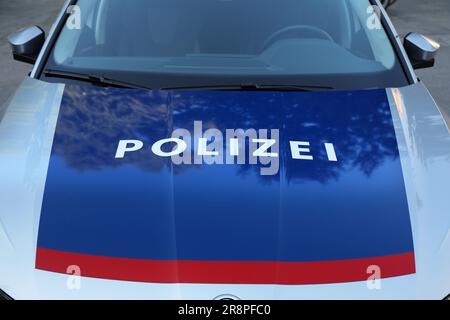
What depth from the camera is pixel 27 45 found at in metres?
3.92

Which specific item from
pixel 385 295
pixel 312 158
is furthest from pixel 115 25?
pixel 385 295

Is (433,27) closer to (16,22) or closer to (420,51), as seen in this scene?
(16,22)

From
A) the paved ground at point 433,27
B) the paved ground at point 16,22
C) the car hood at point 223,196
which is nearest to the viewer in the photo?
the car hood at point 223,196

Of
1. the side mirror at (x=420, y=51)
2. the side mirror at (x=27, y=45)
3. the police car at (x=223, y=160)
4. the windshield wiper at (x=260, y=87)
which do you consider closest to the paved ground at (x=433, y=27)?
the side mirror at (x=420, y=51)

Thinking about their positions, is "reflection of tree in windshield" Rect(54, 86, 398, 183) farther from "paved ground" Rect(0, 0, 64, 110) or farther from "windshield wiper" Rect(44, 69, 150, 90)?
"paved ground" Rect(0, 0, 64, 110)

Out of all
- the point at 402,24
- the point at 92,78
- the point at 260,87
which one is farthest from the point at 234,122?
the point at 402,24

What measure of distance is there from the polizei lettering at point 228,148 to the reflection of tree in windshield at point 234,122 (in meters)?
0.02

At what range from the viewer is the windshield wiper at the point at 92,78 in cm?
322

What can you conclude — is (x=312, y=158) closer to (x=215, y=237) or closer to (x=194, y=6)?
(x=215, y=237)

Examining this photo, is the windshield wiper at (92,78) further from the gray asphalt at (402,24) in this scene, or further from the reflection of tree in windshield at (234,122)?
→ the gray asphalt at (402,24)

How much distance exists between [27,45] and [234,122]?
1558 millimetres

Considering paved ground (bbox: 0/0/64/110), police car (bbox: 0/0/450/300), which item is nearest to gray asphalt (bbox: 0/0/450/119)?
paved ground (bbox: 0/0/64/110)

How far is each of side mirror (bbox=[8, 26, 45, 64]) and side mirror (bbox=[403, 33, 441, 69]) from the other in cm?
197
